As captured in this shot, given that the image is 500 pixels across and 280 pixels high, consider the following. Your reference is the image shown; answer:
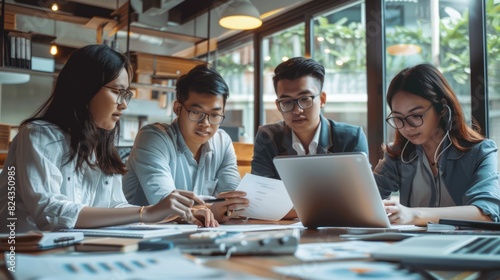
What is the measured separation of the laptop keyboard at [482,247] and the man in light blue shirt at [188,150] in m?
1.11

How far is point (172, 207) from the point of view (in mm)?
1327

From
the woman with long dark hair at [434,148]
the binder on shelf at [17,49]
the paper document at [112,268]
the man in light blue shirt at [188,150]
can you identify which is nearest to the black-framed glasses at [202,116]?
the man in light blue shirt at [188,150]

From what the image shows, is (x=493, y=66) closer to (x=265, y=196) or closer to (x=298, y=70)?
(x=298, y=70)

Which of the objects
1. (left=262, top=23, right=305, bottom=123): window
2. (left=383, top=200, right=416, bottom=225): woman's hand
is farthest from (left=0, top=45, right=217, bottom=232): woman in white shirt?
(left=262, top=23, right=305, bottom=123): window

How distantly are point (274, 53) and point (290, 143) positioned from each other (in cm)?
303

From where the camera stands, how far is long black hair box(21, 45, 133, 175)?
1.54 m

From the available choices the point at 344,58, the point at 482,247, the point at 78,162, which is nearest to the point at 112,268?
the point at 482,247

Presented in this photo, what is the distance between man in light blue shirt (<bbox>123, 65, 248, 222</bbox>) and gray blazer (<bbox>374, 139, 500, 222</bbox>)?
70cm

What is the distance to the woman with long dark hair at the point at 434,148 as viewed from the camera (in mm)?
1753

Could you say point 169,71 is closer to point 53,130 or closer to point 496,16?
point 496,16

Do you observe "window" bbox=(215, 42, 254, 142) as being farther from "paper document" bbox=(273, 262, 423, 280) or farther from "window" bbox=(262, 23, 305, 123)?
"paper document" bbox=(273, 262, 423, 280)

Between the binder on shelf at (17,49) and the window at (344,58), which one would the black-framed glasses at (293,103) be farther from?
the binder on shelf at (17,49)

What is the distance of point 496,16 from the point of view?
2838mm

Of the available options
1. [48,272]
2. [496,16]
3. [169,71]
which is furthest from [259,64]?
[48,272]
